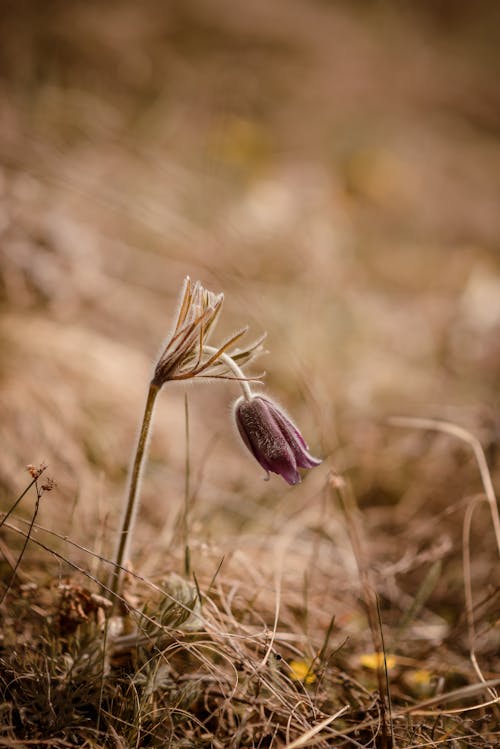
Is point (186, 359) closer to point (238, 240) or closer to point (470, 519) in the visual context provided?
point (470, 519)

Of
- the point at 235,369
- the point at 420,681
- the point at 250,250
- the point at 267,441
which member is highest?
the point at 250,250

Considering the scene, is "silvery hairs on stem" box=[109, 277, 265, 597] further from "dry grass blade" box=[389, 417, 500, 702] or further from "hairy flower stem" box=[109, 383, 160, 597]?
"dry grass blade" box=[389, 417, 500, 702]

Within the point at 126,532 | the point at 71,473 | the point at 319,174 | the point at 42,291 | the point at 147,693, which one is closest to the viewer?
the point at 147,693

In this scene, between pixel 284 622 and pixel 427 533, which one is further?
pixel 427 533

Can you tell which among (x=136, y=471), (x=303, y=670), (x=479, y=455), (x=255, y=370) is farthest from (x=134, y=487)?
(x=255, y=370)

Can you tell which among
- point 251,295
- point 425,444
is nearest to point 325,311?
point 251,295

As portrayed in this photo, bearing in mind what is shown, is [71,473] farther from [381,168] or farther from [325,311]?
[381,168]

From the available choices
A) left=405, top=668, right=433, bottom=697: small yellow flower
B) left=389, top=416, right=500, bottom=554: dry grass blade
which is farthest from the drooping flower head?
left=405, top=668, right=433, bottom=697: small yellow flower
